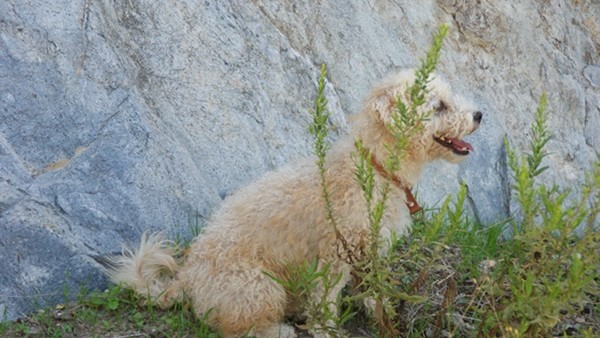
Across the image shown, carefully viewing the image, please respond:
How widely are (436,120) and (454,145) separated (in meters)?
0.19

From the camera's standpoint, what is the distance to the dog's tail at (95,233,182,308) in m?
4.67

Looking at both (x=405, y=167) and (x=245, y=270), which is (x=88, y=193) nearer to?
(x=245, y=270)

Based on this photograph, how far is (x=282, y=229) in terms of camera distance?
454 centimetres

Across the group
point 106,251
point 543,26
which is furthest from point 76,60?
point 543,26

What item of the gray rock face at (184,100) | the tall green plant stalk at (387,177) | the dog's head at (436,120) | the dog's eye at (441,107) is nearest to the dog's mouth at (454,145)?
the dog's head at (436,120)

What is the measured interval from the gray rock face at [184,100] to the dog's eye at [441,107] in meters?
1.78

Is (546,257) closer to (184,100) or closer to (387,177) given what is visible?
(387,177)

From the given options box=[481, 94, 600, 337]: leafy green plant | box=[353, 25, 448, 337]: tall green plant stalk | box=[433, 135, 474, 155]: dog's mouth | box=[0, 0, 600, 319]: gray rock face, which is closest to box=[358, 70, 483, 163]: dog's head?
box=[433, 135, 474, 155]: dog's mouth

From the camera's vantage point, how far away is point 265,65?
6340 millimetres

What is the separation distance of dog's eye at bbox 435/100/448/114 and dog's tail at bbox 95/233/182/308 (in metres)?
1.87

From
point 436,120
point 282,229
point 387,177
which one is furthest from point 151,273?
point 436,120

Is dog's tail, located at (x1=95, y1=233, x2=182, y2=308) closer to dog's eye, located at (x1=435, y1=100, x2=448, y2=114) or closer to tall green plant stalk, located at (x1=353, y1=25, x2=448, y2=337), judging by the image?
tall green plant stalk, located at (x1=353, y1=25, x2=448, y2=337)

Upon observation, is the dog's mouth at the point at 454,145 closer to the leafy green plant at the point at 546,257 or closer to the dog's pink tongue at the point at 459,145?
the dog's pink tongue at the point at 459,145

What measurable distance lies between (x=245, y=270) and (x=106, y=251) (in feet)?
3.63
